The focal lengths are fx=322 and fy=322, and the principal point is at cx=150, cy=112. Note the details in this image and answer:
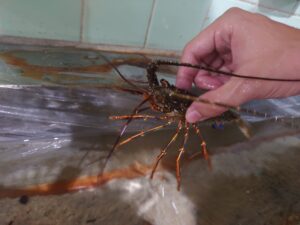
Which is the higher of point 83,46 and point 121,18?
point 121,18

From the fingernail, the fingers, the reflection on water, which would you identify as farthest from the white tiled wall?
the fingernail

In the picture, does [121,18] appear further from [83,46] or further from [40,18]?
[40,18]

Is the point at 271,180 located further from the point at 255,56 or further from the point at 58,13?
the point at 58,13

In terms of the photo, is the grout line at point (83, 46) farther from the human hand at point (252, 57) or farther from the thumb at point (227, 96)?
the thumb at point (227, 96)

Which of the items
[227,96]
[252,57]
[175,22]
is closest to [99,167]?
[227,96]

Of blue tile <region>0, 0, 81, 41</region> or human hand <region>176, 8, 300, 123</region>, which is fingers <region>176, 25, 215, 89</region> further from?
blue tile <region>0, 0, 81, 41</region>
